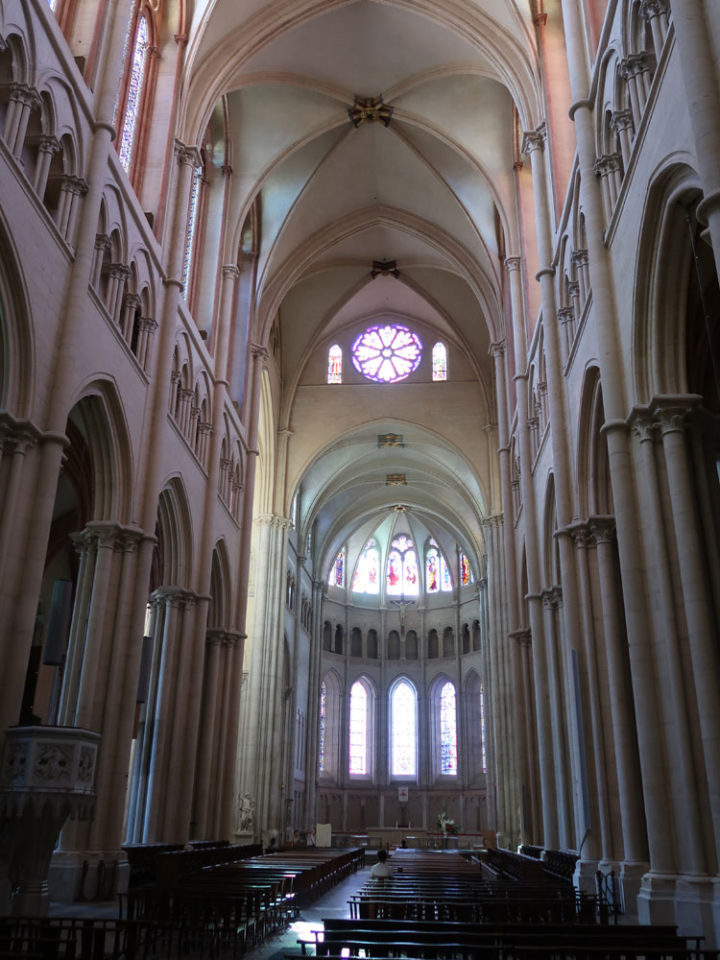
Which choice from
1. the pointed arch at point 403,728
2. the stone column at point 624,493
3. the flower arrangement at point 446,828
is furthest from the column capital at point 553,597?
the pointed arch at point 403,728

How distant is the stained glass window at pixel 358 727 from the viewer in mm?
47625

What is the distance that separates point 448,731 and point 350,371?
22.4 metres

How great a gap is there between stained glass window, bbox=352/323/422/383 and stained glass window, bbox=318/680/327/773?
18.8m

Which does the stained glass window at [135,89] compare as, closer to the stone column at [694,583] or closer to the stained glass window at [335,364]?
the stone column at [694,583]

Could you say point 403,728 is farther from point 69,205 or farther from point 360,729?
point 69,205

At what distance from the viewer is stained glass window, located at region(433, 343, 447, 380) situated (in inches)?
1416

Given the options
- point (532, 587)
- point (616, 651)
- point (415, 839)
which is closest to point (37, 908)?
A: point (616, 651)

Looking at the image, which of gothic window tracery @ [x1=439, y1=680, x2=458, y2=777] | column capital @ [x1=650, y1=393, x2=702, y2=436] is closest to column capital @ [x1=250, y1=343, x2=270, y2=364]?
column capital @ [x1=650, y1=393, x2=702, y2=436]

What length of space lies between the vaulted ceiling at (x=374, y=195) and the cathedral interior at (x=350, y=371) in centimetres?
10

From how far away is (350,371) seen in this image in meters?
36.2

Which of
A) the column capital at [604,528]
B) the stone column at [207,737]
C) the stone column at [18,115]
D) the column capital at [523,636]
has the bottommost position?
the stone column at [207,737]

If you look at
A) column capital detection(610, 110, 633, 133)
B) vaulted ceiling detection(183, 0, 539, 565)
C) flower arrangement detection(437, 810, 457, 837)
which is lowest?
flower arrangement detection(437, 810, 457, 837)

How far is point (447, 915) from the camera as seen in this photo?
9.34 m

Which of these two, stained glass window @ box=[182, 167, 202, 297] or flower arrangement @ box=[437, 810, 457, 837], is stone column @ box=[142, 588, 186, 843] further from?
flower arrangement @ box=[437, 810, 457, 837]
